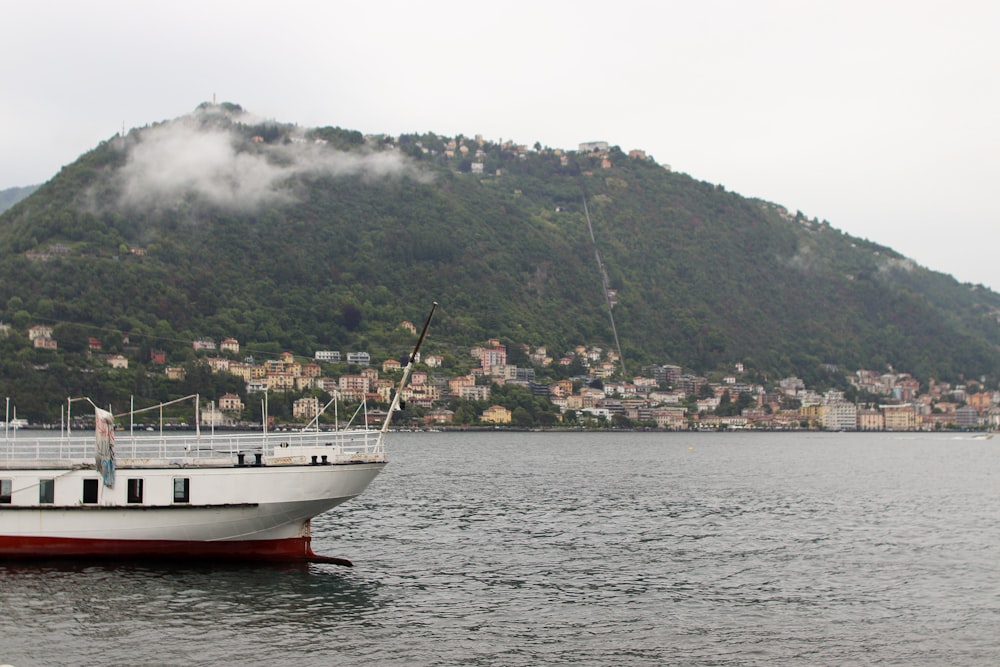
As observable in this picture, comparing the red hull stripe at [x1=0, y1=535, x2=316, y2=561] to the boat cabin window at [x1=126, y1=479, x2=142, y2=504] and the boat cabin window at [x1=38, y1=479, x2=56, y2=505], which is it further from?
the boat cabin window at [x1=126, y1=479, x2=142, y2=504]

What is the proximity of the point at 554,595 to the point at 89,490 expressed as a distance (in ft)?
41.8

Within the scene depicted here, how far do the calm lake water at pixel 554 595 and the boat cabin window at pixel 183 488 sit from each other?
2.12 metres

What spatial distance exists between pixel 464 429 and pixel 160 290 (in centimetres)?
5599

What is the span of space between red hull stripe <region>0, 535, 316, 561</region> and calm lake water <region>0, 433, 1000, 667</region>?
442 mm

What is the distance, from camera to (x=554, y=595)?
30078 mm

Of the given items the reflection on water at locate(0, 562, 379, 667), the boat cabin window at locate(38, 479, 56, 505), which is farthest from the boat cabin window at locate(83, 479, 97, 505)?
the reflection on water at locate(0, 562, 379, 667)

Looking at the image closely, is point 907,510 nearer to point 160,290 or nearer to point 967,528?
point 967,528

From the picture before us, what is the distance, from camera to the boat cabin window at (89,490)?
29.5 meters

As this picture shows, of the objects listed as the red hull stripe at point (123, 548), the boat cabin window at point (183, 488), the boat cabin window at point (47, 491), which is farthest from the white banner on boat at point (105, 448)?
the red hull stripe at point (123, 548)

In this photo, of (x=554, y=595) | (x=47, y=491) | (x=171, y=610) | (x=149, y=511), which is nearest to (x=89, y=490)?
(x=47, y=491)

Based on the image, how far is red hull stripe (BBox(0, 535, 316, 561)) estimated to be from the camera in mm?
29422

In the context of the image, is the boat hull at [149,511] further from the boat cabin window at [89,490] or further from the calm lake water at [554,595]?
the calm lake water at [554,595]

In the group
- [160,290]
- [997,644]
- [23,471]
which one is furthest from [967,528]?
[160,290]

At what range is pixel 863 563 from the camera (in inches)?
1468
